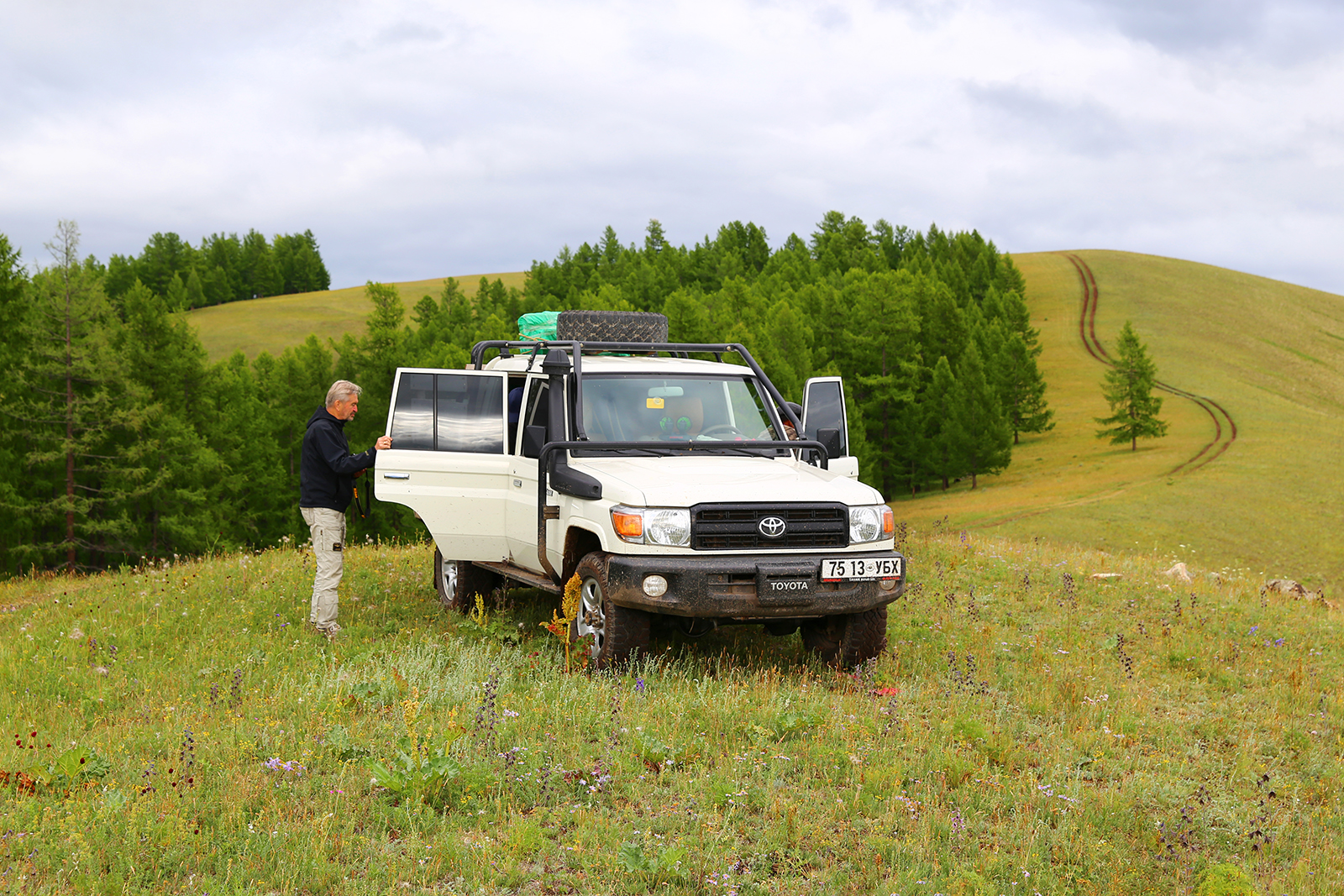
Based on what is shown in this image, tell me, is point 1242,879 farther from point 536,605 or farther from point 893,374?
point 893,374

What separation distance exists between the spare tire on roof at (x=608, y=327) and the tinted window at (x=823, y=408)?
5.53 ft

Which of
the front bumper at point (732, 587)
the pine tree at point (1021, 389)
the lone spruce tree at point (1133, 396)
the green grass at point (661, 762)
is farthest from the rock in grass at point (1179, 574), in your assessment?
the pine tree at point (1021, 389)

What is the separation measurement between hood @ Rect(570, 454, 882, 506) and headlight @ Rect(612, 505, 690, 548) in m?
0.06

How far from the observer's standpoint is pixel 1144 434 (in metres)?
63.6

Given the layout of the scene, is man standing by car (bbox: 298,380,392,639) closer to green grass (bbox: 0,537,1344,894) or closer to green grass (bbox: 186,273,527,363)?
green grass (bbox: 0,537,1344,894)

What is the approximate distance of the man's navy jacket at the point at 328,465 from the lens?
8672 millimetres

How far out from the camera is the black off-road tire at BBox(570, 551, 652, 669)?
709 centimetres

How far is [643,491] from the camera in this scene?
698 cm

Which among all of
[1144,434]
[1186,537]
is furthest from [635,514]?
[1144,434]

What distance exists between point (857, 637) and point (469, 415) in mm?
3774

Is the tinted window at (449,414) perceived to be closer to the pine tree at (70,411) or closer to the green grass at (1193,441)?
the green grass at (1193,441)

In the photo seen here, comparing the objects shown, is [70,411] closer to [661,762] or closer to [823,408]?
[823,408]

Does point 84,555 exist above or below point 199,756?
below

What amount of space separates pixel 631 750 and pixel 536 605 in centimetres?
475
